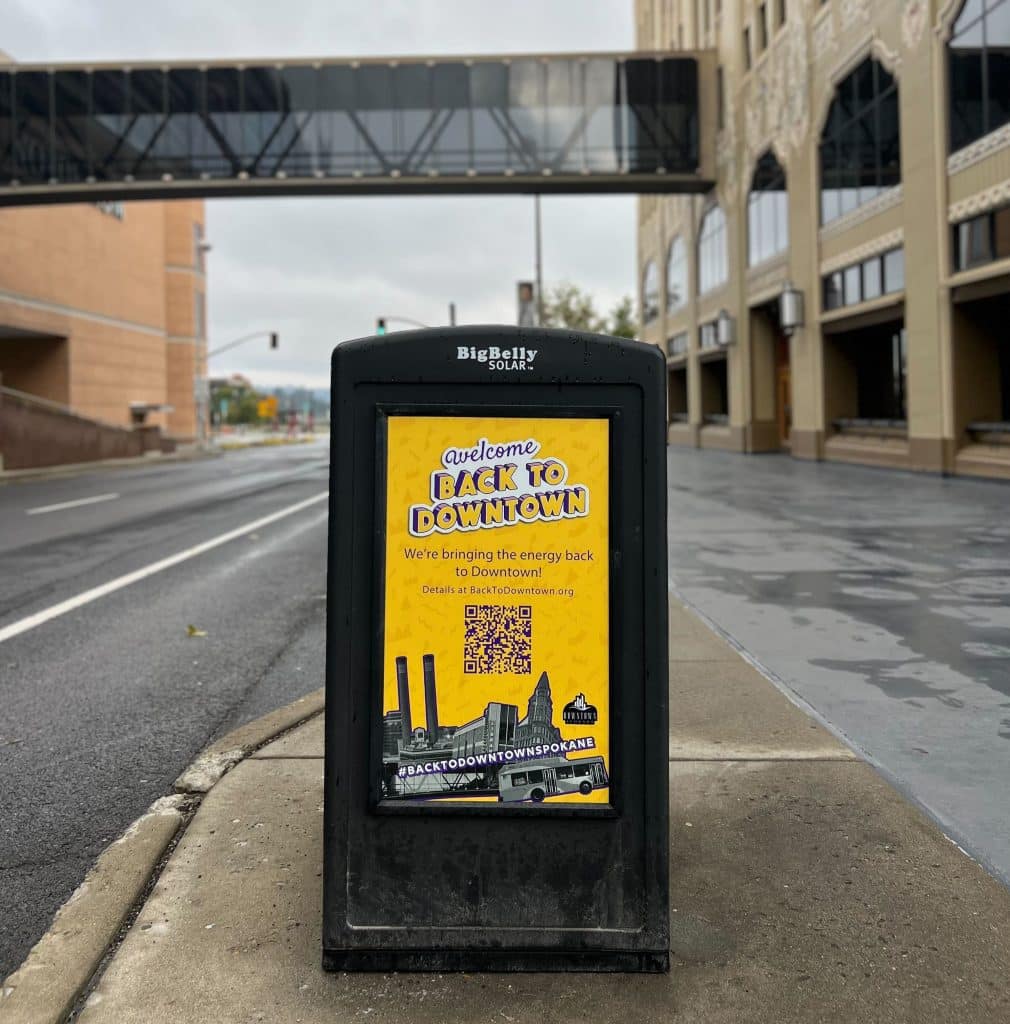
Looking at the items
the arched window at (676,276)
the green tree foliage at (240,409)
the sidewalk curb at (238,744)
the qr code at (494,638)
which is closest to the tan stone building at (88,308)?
the arched window at (676,276)

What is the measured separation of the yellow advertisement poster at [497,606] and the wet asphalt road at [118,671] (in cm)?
152

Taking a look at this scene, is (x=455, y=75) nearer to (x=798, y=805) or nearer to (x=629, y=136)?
(x=629, y=136)

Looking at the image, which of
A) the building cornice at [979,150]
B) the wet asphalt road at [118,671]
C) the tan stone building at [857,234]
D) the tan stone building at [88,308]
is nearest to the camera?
the wet asphalt road at [118,671]

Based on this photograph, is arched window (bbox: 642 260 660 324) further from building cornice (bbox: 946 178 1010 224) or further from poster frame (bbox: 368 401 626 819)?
poster frame (bbox: 368 401 626 819)

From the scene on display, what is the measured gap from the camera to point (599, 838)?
9.46 ft

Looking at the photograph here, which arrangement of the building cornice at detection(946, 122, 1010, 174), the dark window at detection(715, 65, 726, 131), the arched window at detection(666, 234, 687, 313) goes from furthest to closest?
the arched window at detection(666, 234, 687, 313)
the dark window at detection(715, 65, 726, 131)
the building cornice at detection(946, 122, 1010, 174)

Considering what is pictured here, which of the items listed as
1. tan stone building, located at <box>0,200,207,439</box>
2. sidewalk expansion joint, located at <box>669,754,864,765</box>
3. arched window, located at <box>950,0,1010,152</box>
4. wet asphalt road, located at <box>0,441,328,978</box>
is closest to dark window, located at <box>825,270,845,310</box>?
arched window, located at <box>950,0,1010,152</box>

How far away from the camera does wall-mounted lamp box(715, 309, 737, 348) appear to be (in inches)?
1389

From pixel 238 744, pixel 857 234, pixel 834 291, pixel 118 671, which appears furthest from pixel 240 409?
pixel 238 744

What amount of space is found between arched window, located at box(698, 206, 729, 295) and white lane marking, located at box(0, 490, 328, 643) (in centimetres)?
2587

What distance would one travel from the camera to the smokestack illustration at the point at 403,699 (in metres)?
2.90

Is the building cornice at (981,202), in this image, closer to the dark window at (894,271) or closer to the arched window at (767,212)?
the dark window at (894,271)

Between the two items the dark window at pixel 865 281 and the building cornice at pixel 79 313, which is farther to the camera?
the building cornice at pixel 79 313

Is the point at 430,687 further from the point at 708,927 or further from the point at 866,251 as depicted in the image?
the point at 866,251
